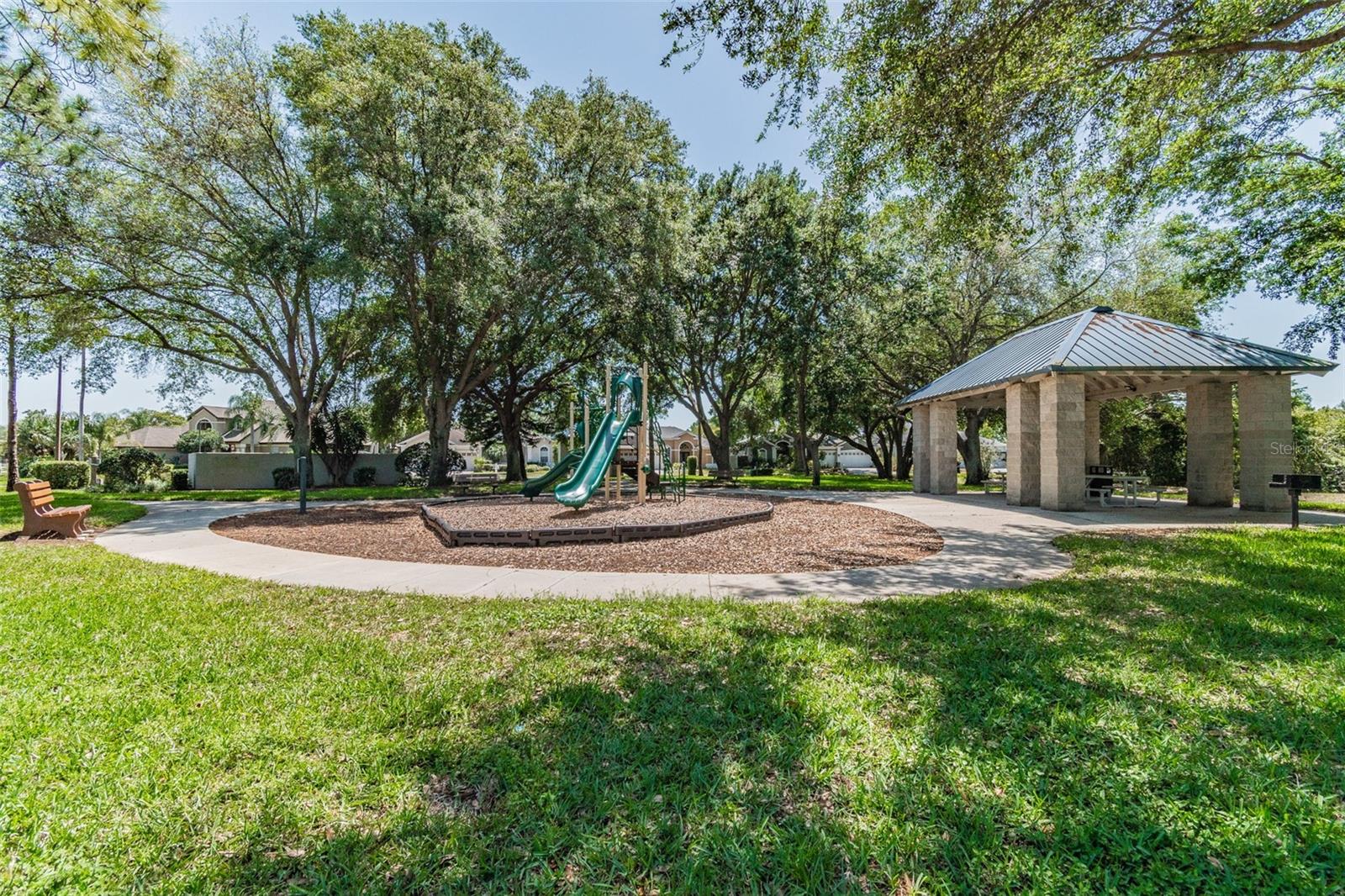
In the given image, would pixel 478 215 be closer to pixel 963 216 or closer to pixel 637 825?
pixel 963 216

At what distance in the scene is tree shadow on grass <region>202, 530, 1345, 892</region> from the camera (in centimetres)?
194

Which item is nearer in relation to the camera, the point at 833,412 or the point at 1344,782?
the point at 1344,782

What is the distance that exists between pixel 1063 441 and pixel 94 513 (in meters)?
22.4

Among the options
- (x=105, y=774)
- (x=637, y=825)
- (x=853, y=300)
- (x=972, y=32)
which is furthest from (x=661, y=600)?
(x=853, y=300)

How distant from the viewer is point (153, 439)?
155 ft

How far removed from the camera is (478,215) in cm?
1541

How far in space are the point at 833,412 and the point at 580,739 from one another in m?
24.9

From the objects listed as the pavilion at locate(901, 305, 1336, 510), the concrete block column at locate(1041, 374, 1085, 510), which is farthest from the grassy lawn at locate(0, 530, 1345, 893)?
the pavilion at locate(901, 305, 1336, 510)

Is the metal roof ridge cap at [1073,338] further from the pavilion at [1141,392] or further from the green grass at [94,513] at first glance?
the green grass at [94,513]

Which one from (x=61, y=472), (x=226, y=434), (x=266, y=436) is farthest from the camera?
(x=226, y=434)

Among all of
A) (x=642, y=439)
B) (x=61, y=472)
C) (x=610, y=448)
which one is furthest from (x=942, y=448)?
(x=61, y=472)

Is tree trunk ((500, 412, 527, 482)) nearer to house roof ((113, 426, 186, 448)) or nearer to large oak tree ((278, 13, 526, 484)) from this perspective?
large oak tree ((278, 13, 526, 484))

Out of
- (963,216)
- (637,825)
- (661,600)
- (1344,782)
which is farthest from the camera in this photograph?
(963,216)

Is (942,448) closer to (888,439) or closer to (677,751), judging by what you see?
(677,751)
